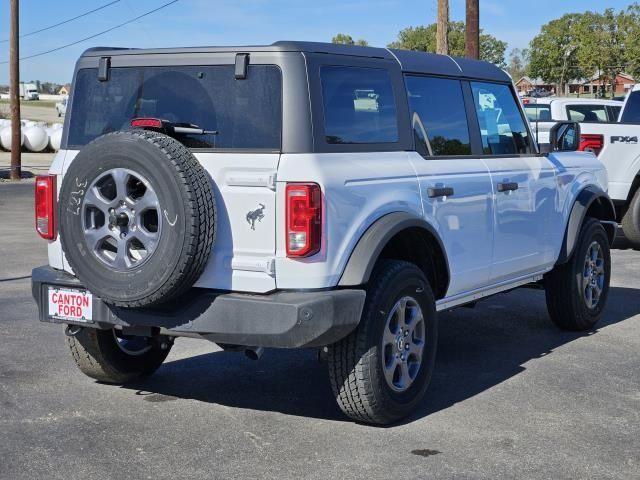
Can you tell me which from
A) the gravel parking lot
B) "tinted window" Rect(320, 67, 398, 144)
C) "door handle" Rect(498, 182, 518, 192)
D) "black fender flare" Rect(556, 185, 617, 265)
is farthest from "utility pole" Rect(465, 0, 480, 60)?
"tinted window" Rect(320, 67, 398, 144)

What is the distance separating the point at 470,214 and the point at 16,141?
2253cm

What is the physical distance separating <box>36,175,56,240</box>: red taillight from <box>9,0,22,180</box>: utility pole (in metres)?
21.9

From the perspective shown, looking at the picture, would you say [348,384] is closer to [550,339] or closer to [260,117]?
[260,117]

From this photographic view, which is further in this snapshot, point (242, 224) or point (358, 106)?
point (358, 106)

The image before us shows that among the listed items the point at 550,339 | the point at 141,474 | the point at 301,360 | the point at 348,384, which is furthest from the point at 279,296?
the point at 550,339

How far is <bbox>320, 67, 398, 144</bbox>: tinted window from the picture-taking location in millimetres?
5223

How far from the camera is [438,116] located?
6191mm

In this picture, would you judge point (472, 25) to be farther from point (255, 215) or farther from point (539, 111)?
point (255, 215)

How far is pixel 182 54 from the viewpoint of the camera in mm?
5348

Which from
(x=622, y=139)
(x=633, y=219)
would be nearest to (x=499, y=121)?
(x=622, y=139)

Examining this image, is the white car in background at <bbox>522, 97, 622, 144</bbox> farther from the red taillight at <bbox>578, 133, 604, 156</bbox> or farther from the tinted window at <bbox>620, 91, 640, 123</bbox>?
the red taillight at <bbox>578, 133, 604, 156</bbox>

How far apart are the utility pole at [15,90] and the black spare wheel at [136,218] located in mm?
22601

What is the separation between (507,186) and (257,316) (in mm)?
2386

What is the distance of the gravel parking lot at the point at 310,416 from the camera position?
484cm
